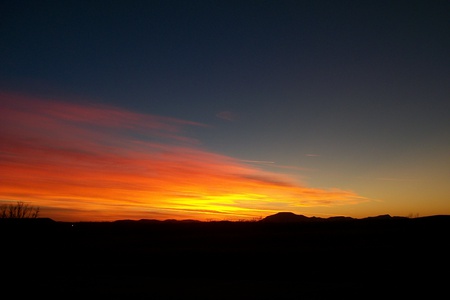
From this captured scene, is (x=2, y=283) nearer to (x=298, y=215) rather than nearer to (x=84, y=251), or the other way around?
(x=84, y=251)

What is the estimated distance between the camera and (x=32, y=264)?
20.4 meters

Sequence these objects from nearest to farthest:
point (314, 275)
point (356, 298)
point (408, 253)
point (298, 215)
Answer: point (356, 298) → point (314, 275) → point (408, 253) → point (298, 215)

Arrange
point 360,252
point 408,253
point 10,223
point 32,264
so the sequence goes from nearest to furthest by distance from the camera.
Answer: point 32,264 < point 408,253 < point 360,252 < point 10,223

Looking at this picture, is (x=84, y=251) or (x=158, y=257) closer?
(x=158, y=257)

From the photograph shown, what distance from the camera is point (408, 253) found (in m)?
22.1

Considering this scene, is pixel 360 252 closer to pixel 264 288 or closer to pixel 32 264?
pixel 264 288

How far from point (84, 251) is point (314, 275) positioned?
19013mm

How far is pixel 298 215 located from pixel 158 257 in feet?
601

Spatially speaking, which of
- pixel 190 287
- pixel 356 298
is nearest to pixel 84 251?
pixel 190 287

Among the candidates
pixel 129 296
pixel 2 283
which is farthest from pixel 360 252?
pixel 2 283

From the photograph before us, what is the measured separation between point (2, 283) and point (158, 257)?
444 inches

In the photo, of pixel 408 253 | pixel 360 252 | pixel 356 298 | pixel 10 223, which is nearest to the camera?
pixel 356 298

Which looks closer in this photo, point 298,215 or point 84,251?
point 84,251

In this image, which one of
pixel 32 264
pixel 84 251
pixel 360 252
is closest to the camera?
pixel 32 264
